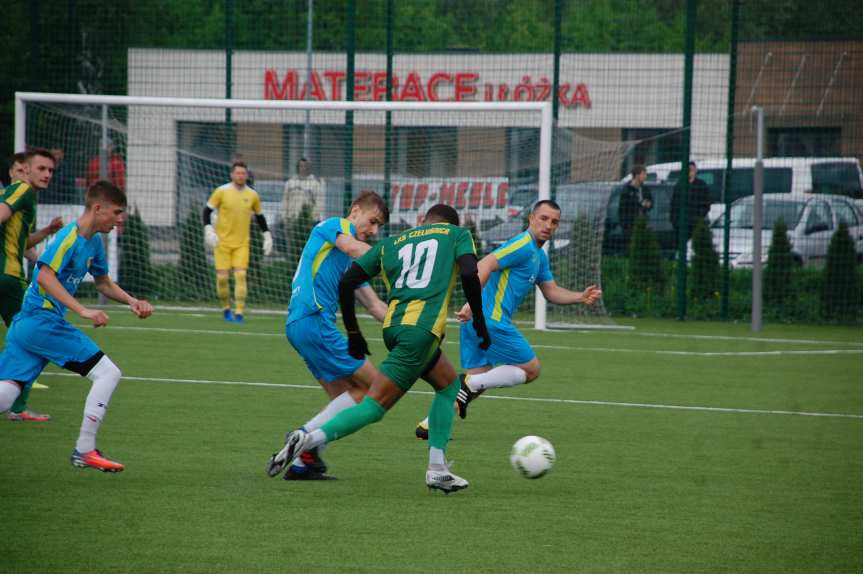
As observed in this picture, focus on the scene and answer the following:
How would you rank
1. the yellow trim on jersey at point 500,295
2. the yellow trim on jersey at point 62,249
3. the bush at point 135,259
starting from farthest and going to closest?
the bush at point 135,259
the yellow trim on jersey at point 500,295
the yellow trim on jersey at point 62,249

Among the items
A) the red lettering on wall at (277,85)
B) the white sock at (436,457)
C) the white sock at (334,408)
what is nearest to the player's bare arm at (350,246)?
the white sock at (334,408)

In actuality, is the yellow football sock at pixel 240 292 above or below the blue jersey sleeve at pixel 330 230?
below

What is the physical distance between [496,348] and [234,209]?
8.27 m

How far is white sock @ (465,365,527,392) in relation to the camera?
28.9 feet

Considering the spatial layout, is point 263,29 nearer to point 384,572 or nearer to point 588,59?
point 588,59

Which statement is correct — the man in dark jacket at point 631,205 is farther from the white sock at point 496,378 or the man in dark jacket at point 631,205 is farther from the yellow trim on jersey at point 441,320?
the yellow trim on jersey at point 441,320

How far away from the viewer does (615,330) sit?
16891mm

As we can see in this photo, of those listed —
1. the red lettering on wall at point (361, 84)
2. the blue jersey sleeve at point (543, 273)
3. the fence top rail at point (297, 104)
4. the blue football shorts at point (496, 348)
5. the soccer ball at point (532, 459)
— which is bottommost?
the soccer ball at point (532, 459)

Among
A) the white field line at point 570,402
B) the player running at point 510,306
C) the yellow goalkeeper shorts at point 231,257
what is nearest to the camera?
the player running at point 510,306

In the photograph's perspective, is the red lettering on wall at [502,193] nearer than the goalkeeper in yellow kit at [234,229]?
No

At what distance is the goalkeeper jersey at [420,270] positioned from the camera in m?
6.50

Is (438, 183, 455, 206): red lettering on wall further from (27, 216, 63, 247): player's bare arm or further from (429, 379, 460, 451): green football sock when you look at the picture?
(429, 379, 460, 451): green football sock

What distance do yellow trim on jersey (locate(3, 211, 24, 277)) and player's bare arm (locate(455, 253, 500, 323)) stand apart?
3.41 metres

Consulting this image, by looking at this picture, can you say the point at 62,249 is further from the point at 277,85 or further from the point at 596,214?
the point at 277,85
